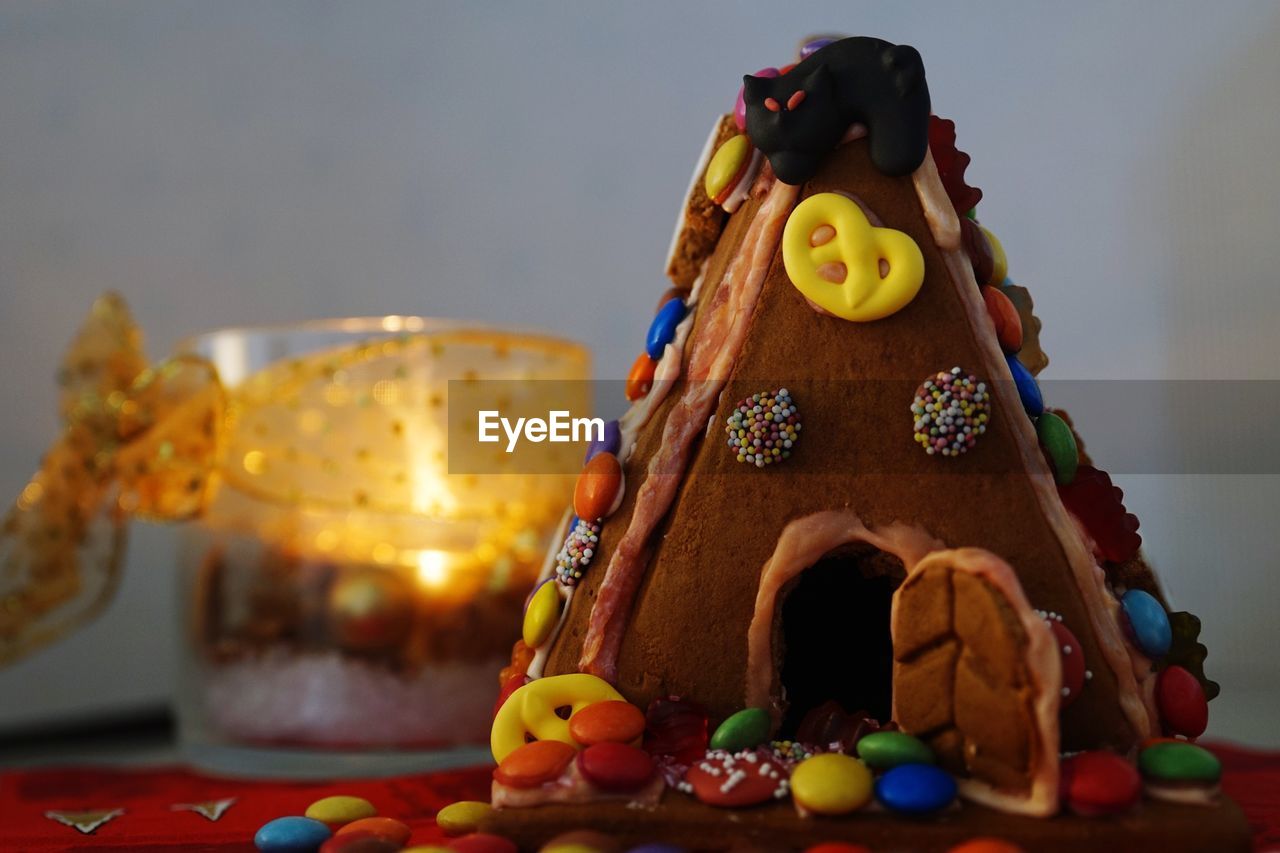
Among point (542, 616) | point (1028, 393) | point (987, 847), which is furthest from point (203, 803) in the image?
point (1028, 393)

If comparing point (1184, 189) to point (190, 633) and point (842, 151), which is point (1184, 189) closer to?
point (842, 151)

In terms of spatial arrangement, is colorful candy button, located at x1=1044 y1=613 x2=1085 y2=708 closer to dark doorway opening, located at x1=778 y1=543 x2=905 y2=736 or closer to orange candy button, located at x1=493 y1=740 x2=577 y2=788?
dark doorway opening, located at x1=778 y1=543 x2=905 y2=736

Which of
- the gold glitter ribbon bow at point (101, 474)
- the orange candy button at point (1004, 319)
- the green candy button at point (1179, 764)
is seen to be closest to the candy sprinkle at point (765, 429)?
the orange candy button at point (1004, 319)

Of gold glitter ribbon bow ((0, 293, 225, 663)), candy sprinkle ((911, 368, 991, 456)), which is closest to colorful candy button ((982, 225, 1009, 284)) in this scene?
candy sprinkle ((911, 368, 991, 456))

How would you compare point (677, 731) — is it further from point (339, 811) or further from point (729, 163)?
point (729, 163)

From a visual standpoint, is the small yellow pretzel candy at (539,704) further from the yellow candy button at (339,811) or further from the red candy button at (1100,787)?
the red candy button at (1100,787)

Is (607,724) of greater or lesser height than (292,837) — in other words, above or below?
above
